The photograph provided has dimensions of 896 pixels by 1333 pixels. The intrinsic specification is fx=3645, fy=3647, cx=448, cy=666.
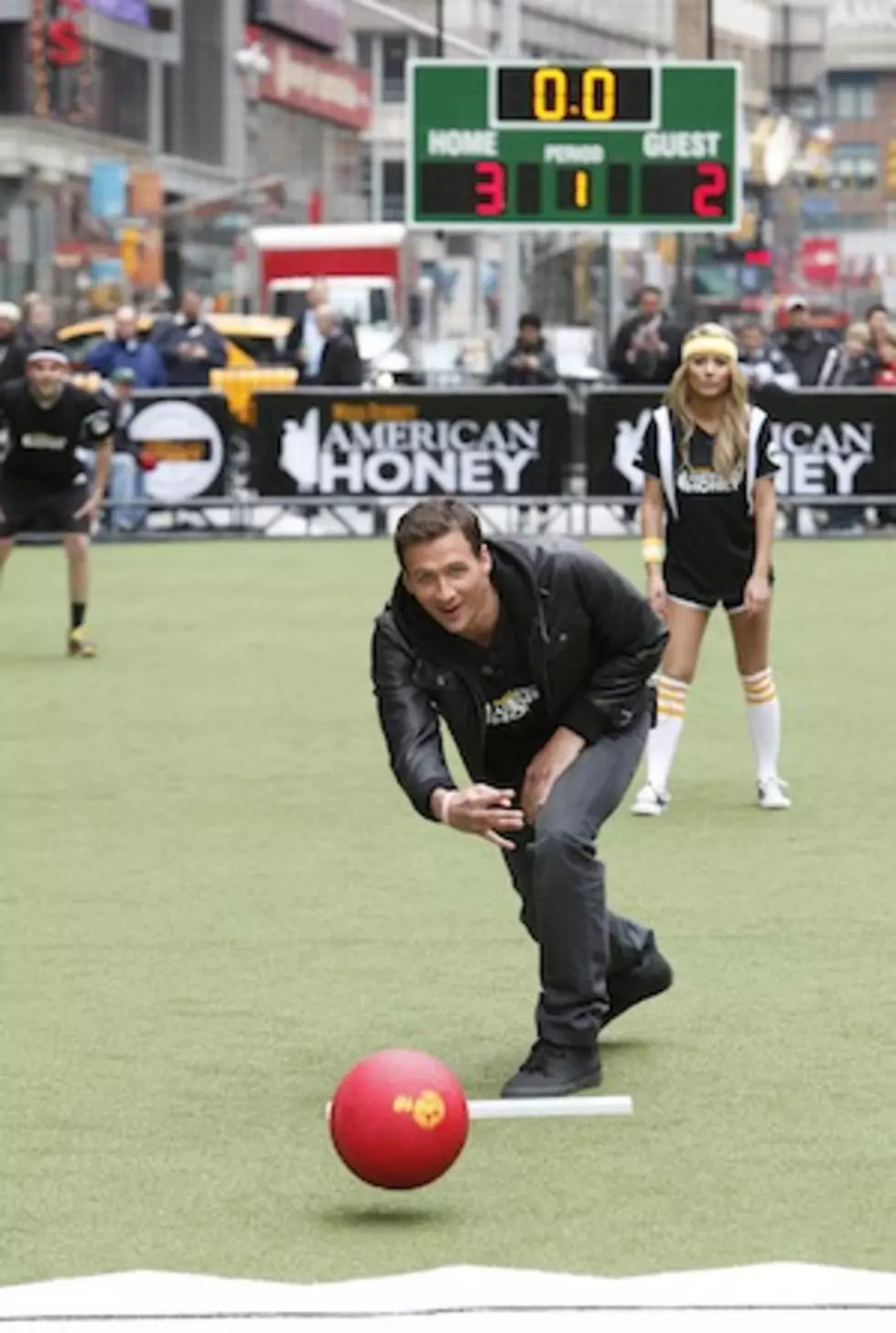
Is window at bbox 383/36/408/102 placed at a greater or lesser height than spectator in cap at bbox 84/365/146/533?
greater

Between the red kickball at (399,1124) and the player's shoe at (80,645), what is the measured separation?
45.2 ft

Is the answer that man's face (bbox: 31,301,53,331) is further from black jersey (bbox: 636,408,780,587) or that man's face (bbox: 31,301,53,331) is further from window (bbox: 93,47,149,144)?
window (bbox: 93,47,149,144)

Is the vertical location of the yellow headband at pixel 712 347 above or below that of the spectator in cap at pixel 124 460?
above

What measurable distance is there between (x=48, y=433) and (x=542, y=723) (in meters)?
12.8

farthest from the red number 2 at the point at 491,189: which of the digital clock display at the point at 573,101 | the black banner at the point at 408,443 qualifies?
the black banner at the point at 408,443

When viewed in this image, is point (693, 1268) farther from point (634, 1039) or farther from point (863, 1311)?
point (634, 1039)

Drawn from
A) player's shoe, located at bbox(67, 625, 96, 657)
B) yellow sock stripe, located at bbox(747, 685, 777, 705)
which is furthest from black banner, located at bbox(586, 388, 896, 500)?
yellow sock stripe, located at bbox(747, 685, 777, 705)

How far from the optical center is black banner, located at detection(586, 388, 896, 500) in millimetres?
29922

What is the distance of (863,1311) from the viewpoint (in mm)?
A: 6332

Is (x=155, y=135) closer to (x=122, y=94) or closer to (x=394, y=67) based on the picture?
(x=122, y=94)

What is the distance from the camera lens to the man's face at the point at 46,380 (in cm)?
2080

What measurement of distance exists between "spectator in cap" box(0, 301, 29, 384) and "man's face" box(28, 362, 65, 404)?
855cm

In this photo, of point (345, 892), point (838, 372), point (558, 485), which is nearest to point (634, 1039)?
point (345, 892)

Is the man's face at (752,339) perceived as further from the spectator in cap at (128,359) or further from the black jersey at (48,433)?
the black jersey at (48,433)
